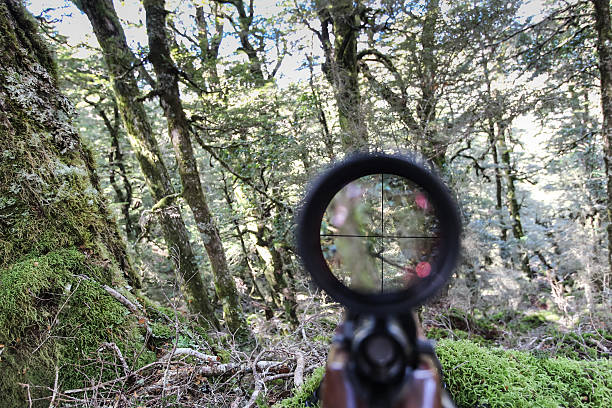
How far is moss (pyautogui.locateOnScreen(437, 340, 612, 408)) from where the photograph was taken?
196cm

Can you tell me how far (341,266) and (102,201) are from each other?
338 cm

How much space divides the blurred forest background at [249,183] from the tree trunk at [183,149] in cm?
4

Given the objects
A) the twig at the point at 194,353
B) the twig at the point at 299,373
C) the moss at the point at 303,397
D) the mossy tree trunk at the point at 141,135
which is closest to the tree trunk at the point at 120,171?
the mossy tree trunk at the point at 141,135

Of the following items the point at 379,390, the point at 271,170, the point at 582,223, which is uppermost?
the point at 271,170

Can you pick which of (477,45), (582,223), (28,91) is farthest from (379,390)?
(582,223)

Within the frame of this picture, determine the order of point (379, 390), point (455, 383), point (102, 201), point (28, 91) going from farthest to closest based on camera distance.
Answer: point (102, 201)
point (28, 91)
point (455, 383)
point (379, 390)

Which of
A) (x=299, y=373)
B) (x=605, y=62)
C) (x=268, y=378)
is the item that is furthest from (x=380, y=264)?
(x=605, y=62)

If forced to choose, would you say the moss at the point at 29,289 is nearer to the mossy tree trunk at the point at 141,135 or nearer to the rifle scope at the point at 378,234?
the rifle scope at the point at 378,234

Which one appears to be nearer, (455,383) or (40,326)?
(455,383)

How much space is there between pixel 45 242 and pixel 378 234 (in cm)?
309

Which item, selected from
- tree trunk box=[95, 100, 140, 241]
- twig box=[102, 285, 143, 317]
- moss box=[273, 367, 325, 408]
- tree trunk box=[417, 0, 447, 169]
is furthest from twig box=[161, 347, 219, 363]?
tree trunk box=[95, 100, 140, 241]

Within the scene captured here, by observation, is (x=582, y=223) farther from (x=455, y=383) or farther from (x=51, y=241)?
(x=51, y=241)

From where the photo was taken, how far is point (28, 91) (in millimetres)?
3127

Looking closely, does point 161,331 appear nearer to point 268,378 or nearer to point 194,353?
point 194,353
